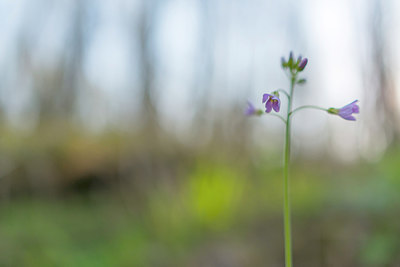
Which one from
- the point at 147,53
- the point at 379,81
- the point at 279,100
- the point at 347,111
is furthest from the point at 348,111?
the point at 147,53

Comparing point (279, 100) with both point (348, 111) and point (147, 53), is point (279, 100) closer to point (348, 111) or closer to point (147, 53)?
point (348, 111)

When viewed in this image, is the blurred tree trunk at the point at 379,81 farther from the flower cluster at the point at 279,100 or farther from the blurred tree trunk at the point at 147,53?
the blurred tree trunk at the point at 147,53

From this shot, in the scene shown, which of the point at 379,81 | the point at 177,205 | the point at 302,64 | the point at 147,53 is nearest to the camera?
the point at 302,64

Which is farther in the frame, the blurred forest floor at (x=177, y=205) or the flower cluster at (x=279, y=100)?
the blurred forest floor at (x=177, y=205)

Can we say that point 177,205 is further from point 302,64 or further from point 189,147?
point 302,64

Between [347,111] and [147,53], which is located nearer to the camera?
[347,111]

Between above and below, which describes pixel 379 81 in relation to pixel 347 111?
above

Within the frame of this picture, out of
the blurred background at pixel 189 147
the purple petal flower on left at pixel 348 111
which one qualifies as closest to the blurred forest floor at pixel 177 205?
the blurred background at pixel 189 147

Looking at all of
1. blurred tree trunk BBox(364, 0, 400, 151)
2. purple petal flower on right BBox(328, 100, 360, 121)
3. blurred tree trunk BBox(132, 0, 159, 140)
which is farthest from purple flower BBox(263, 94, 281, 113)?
blurred tree trunk BBox(132, 0, 159, 140)

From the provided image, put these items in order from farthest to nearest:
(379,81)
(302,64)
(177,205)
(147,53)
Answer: (147,53) → (177,205) → (379,81) → (302,64)

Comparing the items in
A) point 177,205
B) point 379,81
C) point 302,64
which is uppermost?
point 379,81
